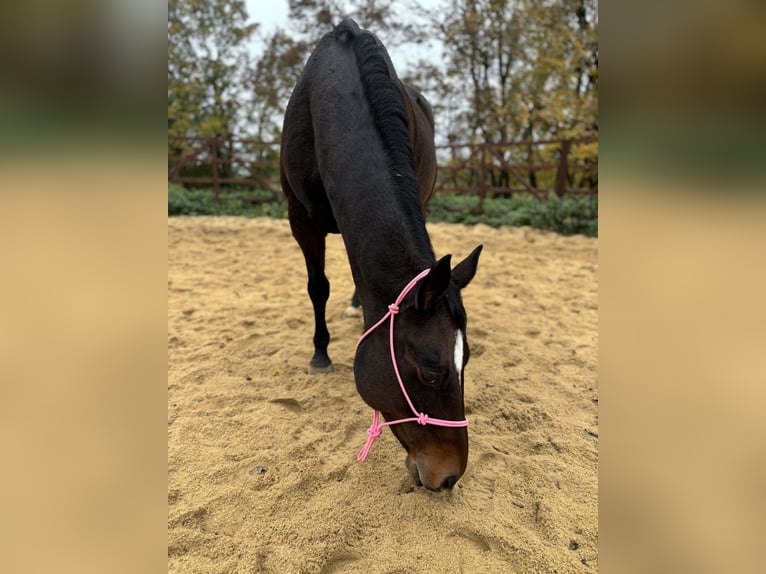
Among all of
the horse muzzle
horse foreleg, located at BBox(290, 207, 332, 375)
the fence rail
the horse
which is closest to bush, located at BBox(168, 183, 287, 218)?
the fence rail

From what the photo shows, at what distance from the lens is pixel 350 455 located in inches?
97.0

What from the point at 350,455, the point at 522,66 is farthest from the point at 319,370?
the point at 522,66

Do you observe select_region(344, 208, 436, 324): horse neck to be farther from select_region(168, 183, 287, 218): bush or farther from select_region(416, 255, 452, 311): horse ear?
select_region(168, 183, 287, 218): bush

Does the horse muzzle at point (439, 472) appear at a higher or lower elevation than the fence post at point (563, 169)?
lower

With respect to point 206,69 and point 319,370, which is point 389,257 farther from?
point 206,69

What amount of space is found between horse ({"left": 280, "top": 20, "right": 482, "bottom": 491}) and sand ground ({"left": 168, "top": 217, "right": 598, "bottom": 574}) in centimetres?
27

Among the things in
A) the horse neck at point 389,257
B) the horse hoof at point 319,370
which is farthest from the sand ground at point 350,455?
the horse neck at point 389,257

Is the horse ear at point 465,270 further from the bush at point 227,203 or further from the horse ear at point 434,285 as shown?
the bush at point 227,203

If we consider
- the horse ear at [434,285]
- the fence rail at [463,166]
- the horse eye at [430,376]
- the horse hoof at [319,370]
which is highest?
the fence rail at [463,166]

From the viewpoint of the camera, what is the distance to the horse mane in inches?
84.6

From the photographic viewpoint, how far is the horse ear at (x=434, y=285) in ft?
5.47
